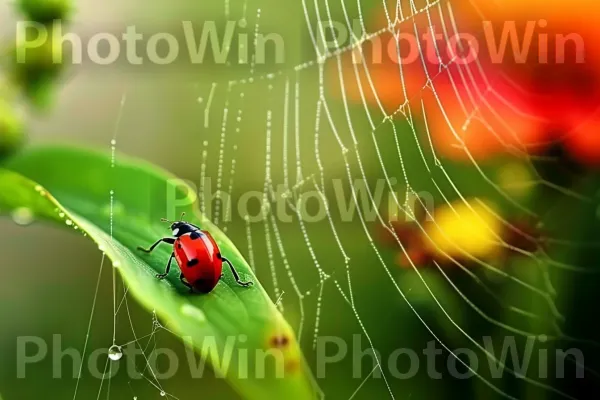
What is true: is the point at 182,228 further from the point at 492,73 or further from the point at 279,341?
the point at 492,73

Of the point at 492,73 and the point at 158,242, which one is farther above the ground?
the point at 492,73

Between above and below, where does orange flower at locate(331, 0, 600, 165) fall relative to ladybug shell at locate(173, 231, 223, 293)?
above

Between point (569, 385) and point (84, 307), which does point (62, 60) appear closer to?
point (84, 307)

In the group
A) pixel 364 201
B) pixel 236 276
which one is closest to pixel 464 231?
pixel 364 201

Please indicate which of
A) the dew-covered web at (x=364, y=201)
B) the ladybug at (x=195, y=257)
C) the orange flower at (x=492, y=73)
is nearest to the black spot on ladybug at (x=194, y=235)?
the ladybug at (x=195, y=257)

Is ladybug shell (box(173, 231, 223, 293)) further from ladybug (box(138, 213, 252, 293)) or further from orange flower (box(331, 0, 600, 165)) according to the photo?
orange flower (box(331, 0, 600, 165))

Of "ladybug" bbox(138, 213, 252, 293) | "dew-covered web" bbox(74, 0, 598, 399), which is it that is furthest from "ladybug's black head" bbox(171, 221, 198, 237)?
"dew-covered web" bbox(74, 0, 598, 399)
